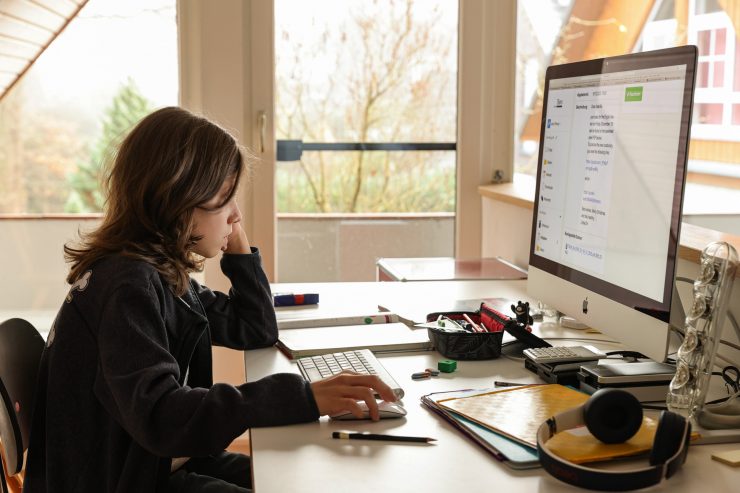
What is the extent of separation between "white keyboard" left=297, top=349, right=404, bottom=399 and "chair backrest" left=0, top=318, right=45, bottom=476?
45 cm

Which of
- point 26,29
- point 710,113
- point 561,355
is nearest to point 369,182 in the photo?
point 710,113

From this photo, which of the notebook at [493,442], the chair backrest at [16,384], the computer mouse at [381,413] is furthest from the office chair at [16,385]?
the notebook at [493,442]

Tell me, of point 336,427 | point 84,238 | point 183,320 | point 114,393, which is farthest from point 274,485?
point 84,238

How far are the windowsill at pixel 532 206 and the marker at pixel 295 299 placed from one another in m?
0.59

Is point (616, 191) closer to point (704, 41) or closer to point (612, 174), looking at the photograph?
point (612, 174)

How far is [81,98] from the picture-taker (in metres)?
2.94

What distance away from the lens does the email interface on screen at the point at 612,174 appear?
124cm

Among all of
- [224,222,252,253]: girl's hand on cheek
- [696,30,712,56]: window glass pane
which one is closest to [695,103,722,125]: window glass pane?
[696,30,712,56]: window glass pane

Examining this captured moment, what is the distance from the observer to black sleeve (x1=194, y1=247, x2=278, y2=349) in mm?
1603

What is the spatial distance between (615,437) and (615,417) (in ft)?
0.08

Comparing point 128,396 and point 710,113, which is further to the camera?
point 710,113

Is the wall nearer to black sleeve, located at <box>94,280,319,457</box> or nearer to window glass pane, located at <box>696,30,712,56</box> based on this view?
black sleeve, located at <box>94,280,319,457</box>

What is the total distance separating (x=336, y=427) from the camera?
1147 millimetres

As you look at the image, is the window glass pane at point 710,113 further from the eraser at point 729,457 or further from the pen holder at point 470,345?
the eraser at point 729,457
